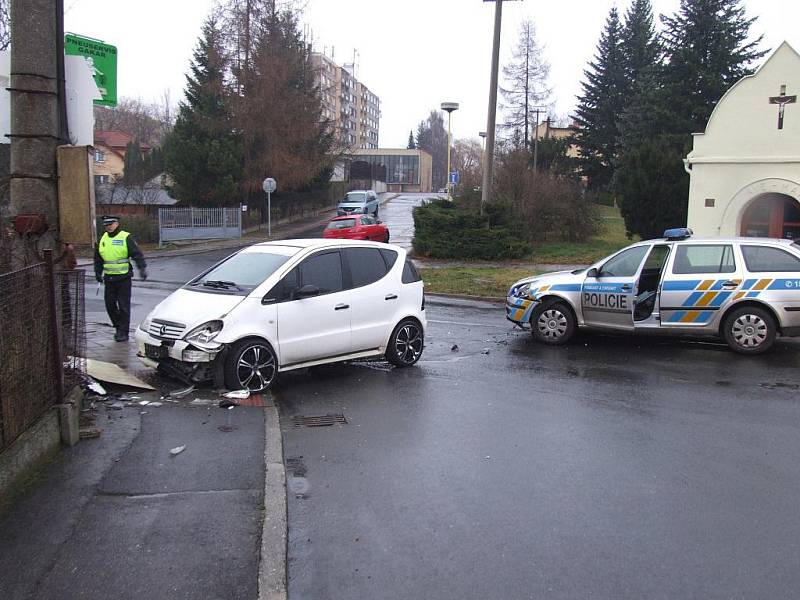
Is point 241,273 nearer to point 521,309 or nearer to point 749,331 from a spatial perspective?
point 521,309

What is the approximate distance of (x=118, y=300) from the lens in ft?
35.3

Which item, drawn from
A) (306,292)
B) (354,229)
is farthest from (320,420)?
(354,229)

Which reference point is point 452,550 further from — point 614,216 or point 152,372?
point 614,216

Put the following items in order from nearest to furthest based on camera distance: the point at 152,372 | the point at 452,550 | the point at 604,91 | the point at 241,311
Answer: the point at 452,550 < the point at 241,311 < the point at 152,372 < the point at 604,91

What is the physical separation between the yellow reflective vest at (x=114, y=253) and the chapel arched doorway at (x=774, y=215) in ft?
57.2

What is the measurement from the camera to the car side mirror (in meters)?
8.30

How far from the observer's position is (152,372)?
343 inches

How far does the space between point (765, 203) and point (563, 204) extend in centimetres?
883

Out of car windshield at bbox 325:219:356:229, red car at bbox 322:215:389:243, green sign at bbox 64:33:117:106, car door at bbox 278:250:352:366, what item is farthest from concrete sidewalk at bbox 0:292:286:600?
car windshield at bbox 325:219:356:229

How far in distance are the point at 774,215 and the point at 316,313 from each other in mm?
17392

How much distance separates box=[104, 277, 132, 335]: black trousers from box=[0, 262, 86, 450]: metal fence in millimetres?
4354

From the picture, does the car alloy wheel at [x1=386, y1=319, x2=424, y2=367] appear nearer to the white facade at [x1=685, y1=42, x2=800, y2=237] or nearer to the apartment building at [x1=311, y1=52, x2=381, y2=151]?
the white facade at [x1=685, y1=42, x2=800, y2=237]

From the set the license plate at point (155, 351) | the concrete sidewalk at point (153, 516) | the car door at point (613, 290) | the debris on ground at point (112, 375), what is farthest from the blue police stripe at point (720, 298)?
the debris on ground at point (112, 375)

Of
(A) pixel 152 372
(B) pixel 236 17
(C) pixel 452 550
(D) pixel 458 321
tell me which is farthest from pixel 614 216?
(C) pixel 452 550
